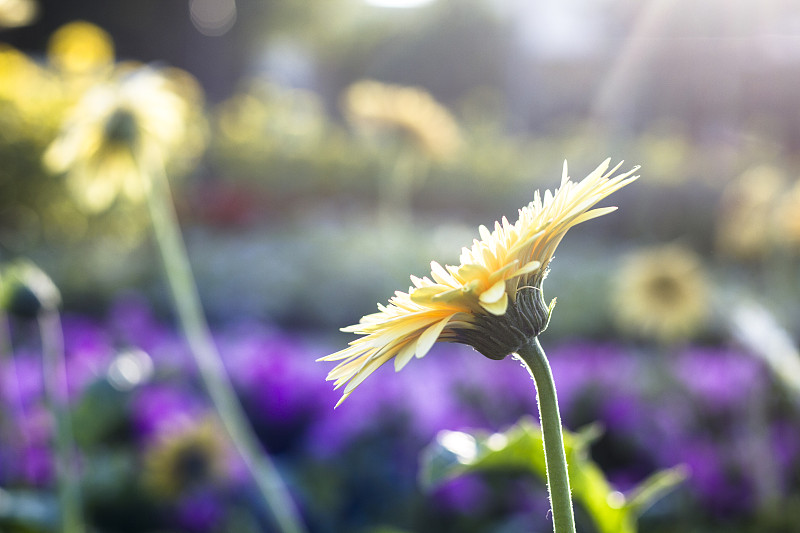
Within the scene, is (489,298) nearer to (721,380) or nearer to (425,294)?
(425,294)

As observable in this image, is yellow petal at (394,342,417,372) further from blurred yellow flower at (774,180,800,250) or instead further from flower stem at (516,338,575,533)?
blurred yellow flower at (774,180,800,250)

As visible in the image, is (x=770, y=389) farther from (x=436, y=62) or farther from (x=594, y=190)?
(x=436, y=62)

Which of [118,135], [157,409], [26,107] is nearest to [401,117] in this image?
[157,409]

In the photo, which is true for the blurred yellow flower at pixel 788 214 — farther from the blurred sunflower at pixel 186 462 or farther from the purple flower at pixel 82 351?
the purple flower at pixel 82 351

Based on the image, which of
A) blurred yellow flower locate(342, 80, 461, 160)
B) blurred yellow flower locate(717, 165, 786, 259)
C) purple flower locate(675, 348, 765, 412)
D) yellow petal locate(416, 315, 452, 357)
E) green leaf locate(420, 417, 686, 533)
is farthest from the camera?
blurred yellow flower locate(342, 80, 461, 160)

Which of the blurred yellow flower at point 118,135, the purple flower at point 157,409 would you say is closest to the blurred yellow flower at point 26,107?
the purple flower at point 157,409

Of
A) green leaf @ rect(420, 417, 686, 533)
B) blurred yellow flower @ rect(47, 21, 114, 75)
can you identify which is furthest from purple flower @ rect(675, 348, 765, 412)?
blurred yellow flower @ rect(47, 21, 114, 75)
